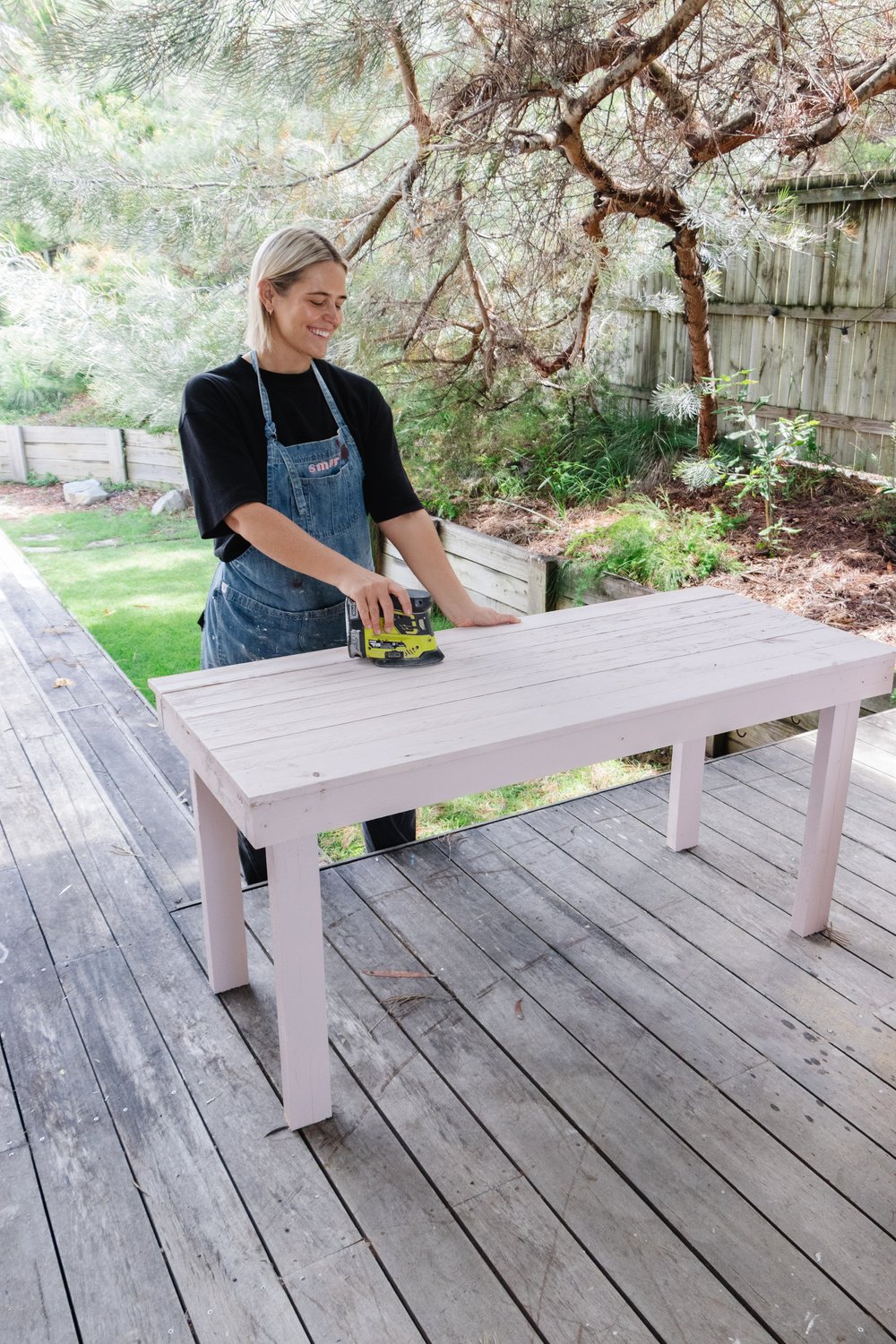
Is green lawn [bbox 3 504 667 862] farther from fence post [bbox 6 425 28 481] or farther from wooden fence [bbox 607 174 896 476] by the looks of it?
wooden fence [bbox 607 174 896 476]

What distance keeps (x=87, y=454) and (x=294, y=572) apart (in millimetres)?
8167

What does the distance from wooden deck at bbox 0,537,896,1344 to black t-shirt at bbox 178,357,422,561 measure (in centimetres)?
89

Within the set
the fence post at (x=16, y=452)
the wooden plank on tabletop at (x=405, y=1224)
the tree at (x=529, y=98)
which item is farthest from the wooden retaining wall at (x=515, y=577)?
the fence post at (x=16, y=452)

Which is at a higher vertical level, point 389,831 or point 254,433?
point 254,433

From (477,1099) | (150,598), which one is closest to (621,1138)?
(477,1099)

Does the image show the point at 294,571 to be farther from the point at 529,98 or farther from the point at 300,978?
the point at 529,98

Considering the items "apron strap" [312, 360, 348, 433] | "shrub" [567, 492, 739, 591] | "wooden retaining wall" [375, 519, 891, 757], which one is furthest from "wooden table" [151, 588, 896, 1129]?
"shrub" [567, 492, 739, 591]

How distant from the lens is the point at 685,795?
8.30 feet

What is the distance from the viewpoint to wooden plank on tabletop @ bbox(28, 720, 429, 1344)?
54.6 inches

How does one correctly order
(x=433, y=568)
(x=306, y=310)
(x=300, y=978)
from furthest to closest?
(x=433, y=568) < (x=306, y=310) < (x=300, y=978)

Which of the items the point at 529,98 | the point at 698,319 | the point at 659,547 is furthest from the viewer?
the point at 698,319

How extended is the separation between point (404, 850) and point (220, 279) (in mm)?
2657

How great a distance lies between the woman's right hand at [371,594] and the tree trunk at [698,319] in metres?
2.63

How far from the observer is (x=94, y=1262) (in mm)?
1451
